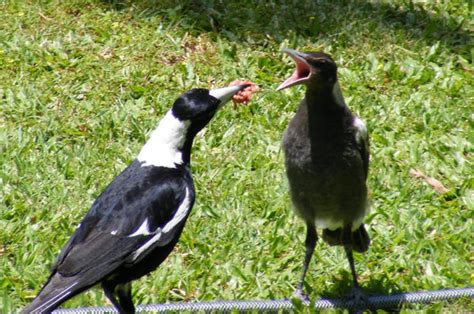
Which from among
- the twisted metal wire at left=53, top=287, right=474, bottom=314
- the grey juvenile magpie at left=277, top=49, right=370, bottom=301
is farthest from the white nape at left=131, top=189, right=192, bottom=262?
the grey juvenile magpie at left=277, top=49, right=370, bottom=301

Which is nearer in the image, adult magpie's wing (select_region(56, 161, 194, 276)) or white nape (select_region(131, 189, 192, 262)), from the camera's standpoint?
adult magpie's wing (select_region(56, 161, 194, 276))

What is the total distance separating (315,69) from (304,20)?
2.84 metres

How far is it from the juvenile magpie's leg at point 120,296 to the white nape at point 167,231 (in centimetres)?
19

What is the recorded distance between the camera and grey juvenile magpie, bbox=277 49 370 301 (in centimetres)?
516

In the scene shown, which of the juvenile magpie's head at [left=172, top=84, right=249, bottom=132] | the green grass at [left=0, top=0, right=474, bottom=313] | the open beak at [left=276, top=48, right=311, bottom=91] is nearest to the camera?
the open beak at [left=276, top=48, right=311, bottom=91]

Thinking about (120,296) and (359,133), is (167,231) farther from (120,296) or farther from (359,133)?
(359,133)

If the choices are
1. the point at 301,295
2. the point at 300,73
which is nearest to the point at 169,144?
the point at 300,73

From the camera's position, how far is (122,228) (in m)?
4.84

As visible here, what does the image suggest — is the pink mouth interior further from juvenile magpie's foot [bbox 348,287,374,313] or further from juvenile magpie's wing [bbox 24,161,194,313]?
juvenile magpie's foot [bbox 348,287,374,313]

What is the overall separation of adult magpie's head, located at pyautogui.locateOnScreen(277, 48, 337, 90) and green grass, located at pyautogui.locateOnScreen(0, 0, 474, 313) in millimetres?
1151

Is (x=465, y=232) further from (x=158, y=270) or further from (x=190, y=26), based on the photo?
(x=190, y=26)

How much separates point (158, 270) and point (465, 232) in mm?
1798

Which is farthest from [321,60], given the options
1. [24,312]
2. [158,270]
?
[24,312]

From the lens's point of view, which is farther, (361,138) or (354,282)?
(354,282)
